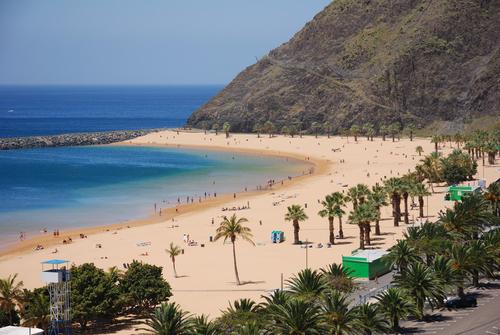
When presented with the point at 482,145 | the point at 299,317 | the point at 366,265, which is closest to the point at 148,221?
the point at 366,265

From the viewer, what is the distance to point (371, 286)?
50344 millimetres

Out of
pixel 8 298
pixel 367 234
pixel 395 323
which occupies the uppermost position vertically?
pixel 367 234

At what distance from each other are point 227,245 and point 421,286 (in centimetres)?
2808

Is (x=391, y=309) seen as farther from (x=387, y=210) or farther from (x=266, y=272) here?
(x=387, y=210)

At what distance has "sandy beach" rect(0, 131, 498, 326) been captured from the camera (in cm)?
5522

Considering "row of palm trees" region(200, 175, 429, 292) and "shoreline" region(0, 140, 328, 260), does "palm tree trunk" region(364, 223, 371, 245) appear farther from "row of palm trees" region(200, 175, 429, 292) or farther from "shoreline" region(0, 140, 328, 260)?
"shoreline" region(0, 140, 328, 260)

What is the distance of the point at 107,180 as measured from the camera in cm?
11694

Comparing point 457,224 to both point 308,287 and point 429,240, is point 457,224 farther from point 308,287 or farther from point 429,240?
point 308,287

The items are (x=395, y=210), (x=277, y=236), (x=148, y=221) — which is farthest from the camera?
(x=148, y=221)

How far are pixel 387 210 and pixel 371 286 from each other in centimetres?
3087

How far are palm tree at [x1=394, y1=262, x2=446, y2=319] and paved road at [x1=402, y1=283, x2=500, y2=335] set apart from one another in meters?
0.80

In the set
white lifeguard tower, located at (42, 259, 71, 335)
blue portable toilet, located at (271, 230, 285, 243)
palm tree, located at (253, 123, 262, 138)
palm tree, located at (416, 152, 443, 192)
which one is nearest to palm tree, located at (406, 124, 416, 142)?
palm tree, located at (253, 123, 262, 138)

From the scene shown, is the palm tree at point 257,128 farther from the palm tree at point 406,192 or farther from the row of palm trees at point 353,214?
the palm tree at point 406,192

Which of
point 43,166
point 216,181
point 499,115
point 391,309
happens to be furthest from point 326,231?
point 499,115
